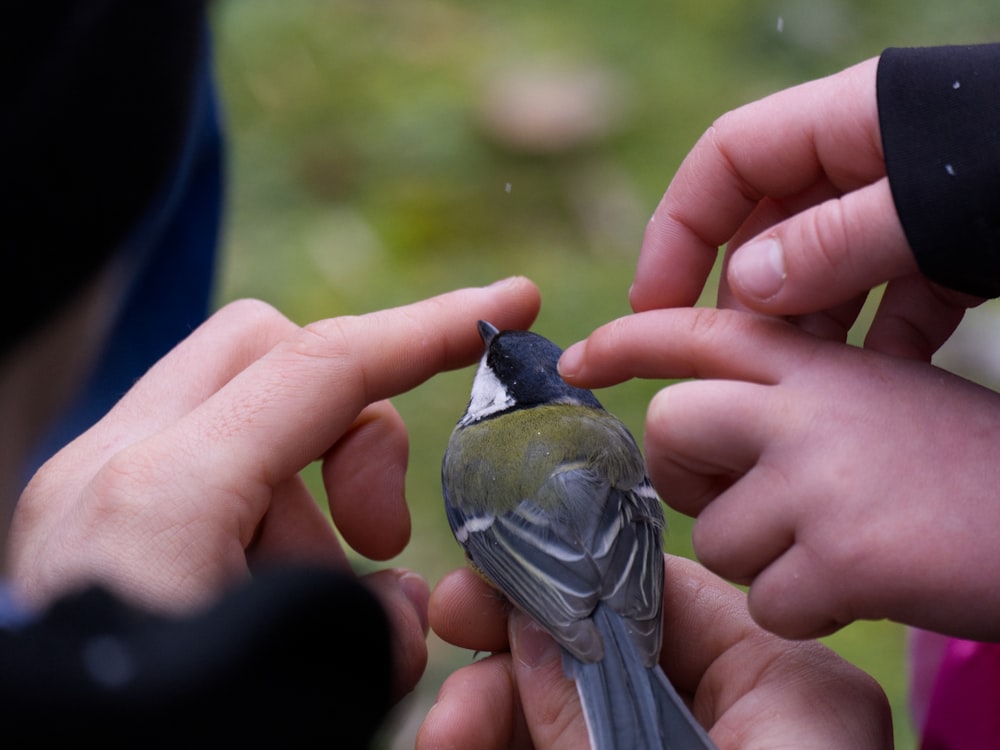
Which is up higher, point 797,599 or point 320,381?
point 320,381

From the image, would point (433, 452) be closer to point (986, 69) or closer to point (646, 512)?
point (646, 512)

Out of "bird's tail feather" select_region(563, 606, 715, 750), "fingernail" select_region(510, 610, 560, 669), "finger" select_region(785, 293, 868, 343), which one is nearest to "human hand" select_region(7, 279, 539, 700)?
"fingernail" select_region(510, 610, 560, 669)

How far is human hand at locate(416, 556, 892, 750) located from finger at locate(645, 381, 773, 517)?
31 centimetres

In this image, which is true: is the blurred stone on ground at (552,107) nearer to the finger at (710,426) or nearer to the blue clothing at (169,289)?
the blue clothing at (169,289)

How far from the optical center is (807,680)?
134 cm

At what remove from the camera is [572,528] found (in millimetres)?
1700

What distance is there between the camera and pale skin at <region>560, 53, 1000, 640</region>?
1.11 meters

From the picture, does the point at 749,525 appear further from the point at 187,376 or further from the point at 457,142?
the point at 457,142

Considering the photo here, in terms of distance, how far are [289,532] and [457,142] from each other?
2552 millimetres

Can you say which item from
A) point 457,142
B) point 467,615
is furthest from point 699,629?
point 457,142

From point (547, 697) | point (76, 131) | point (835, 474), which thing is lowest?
point (547, 697)

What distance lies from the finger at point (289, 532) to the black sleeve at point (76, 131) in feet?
1.75

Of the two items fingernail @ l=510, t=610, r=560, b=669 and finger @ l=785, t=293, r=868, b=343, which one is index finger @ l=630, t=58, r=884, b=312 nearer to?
finger @ l=785, t=293, r=868, b=343

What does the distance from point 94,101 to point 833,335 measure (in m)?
0.92
